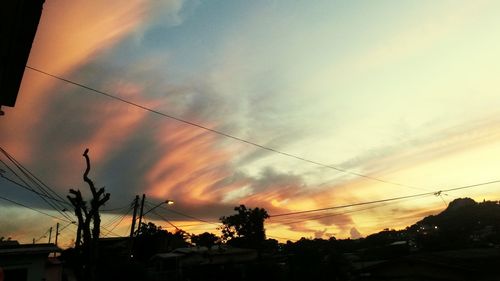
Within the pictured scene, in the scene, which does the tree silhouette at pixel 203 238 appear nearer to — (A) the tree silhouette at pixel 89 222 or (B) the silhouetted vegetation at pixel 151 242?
(B) the silhouetted vegetation at pixel 151 242

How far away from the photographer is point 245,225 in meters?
70.6

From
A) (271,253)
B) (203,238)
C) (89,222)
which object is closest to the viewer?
(89,222)

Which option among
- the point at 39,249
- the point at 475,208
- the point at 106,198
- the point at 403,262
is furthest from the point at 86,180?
the point at 475,208

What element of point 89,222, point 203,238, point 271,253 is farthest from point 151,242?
point 89,222

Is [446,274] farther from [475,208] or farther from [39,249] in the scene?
[475,208]

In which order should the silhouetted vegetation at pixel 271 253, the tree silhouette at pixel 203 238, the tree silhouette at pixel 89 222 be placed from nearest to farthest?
the tree silhouette at pixel 89 222
the silhouetted vegetation at pixel 271 253
the tree silhouette at pixel 203 238

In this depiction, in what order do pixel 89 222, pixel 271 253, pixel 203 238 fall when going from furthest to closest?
pixel 203 238, pixel 271 253, pixel 89 222

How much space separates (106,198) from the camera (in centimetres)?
1755

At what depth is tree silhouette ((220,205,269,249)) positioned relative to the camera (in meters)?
69.4

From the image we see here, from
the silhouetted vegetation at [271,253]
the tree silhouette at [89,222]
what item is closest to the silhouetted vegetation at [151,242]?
the silhouetted vegetation at [271,253]

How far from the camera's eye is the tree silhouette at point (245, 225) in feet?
228

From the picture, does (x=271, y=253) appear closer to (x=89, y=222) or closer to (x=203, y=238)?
(x=203, y=238)

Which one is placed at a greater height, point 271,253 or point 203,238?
point 203,238

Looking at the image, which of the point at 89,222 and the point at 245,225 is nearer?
the point at 89,222
